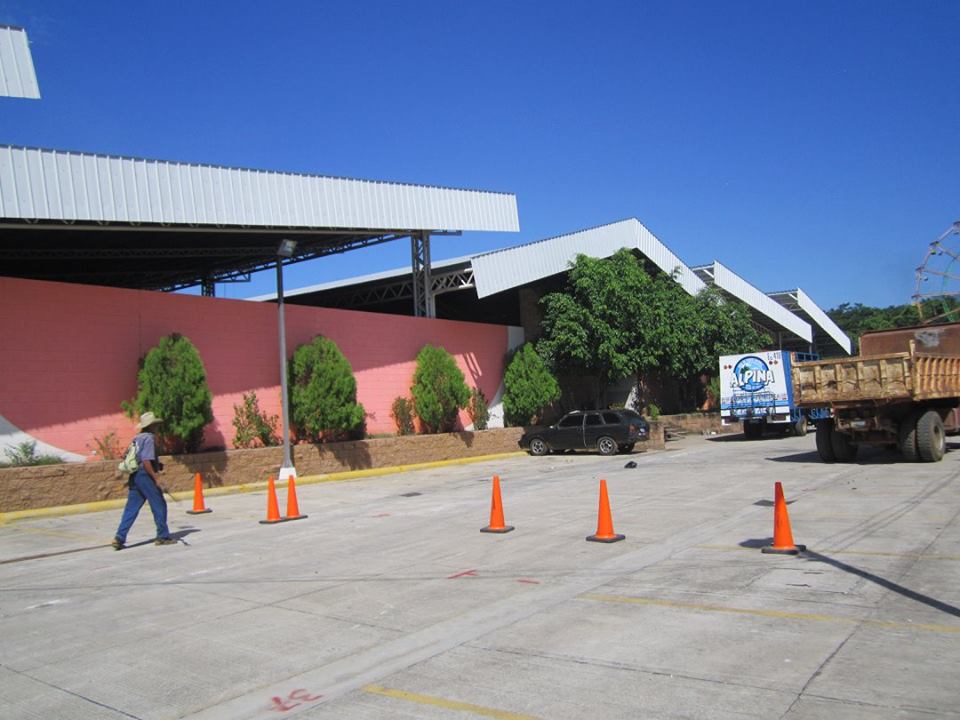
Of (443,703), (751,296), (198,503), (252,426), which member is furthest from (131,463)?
(751,296)

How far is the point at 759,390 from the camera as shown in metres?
30.4

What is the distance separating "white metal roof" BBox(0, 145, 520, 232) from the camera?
15.7 m

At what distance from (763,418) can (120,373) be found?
73.5 feet

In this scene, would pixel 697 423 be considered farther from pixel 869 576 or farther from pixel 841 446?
pixel 869 576

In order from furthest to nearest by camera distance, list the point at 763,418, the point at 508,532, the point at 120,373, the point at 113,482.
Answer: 1. the point at 763,418
2. the point at 120,373
3. the point at 113,482
4. the point at 508,532

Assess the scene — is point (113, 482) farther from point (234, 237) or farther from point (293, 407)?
point (234, 237)

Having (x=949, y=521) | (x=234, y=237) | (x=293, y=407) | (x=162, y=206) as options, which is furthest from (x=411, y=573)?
(x=234, y=237)

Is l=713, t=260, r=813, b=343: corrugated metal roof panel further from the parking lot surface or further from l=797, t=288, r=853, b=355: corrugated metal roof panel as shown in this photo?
the parking lot surface

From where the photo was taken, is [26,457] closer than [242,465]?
Yes

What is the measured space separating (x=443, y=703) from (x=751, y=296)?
4219 centimetres

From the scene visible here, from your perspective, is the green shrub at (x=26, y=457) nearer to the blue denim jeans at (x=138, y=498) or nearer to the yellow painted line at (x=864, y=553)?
the blue denim jeans at (x=138, y=498)

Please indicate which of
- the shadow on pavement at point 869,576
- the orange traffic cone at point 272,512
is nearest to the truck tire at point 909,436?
the shadow on pavement at point 869,576

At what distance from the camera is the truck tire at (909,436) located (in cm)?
1792

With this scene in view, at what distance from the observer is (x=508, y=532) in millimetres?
11398
